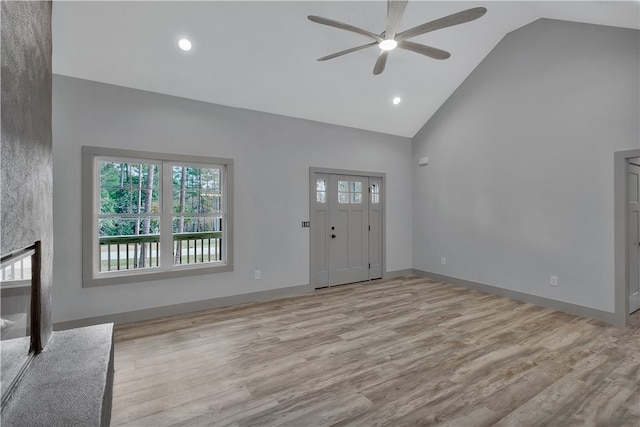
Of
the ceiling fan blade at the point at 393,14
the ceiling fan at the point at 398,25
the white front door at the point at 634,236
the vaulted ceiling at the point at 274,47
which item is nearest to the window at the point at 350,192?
the vaulted ceiling at the point at 274,47

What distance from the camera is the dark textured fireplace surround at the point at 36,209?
129 centimetres

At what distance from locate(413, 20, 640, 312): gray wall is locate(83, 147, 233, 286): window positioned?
13.2 feet

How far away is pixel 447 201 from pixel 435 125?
152 centimetres

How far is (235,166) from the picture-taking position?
174 inches

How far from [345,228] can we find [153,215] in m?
3.16

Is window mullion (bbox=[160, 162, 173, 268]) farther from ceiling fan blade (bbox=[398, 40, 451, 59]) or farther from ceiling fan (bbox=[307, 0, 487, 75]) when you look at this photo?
ceiling fan blade (bbox=[398, 40, 451, 59])

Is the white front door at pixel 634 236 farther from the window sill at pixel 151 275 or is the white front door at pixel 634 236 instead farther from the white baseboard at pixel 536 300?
the window sill at pixel 151 275

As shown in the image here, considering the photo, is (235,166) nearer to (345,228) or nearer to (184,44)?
(184,44)

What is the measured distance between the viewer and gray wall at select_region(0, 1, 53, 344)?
4.13 ft

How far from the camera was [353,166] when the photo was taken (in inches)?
221

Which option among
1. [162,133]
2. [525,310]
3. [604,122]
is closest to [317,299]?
[525,310]

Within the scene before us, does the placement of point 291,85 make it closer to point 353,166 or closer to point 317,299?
point 353,166

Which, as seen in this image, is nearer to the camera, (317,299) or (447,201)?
(317,299)

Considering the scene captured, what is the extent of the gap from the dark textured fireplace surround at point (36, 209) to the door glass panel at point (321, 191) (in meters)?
3.72
